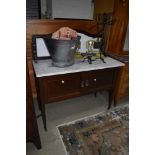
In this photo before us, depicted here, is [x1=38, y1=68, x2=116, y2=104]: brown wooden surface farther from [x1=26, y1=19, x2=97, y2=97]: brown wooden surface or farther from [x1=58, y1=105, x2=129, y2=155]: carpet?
[x1=26, y1=19, x2=97, y2=97]: brown wooden surface

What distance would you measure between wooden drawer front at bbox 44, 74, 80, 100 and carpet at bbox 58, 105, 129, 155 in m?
0.45

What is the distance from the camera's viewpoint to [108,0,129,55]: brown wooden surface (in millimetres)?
1843

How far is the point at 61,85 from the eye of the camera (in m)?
1.55

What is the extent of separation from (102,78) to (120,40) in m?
0.62

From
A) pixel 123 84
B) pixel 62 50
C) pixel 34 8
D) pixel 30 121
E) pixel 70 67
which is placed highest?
pixel 34 8

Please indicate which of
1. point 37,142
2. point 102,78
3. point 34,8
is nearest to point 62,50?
point 102,78

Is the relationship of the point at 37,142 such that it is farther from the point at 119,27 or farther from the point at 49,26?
the point at 119,27

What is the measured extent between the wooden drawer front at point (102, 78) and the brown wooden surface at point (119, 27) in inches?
18.2

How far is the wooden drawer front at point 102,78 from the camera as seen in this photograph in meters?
1.68

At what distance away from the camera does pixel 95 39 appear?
6.38 feet

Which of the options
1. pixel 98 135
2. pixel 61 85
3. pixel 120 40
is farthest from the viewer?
pixel 120 40
